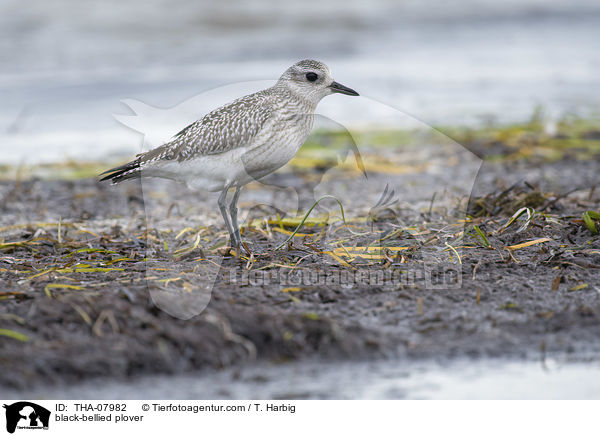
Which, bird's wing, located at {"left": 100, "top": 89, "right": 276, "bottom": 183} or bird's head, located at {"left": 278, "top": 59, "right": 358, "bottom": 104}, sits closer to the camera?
bird's wing, located at {"left": 100, "top": 89, "right": 276, "bottom": 183}

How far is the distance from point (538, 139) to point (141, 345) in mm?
7485

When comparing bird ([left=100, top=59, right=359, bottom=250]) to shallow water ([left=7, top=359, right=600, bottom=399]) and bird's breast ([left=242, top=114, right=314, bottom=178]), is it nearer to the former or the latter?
bird's breast ([left=242, top=114, right=314, bottom=178])

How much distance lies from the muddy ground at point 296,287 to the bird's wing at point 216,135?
596 mm

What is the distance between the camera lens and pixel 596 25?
1784 centimetres

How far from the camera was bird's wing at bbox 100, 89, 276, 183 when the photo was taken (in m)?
5.19

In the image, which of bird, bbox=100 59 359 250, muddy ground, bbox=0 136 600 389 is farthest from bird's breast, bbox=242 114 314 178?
muddy ground, bbox=0 136 600 389

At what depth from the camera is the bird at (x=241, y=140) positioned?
5.17 metres
